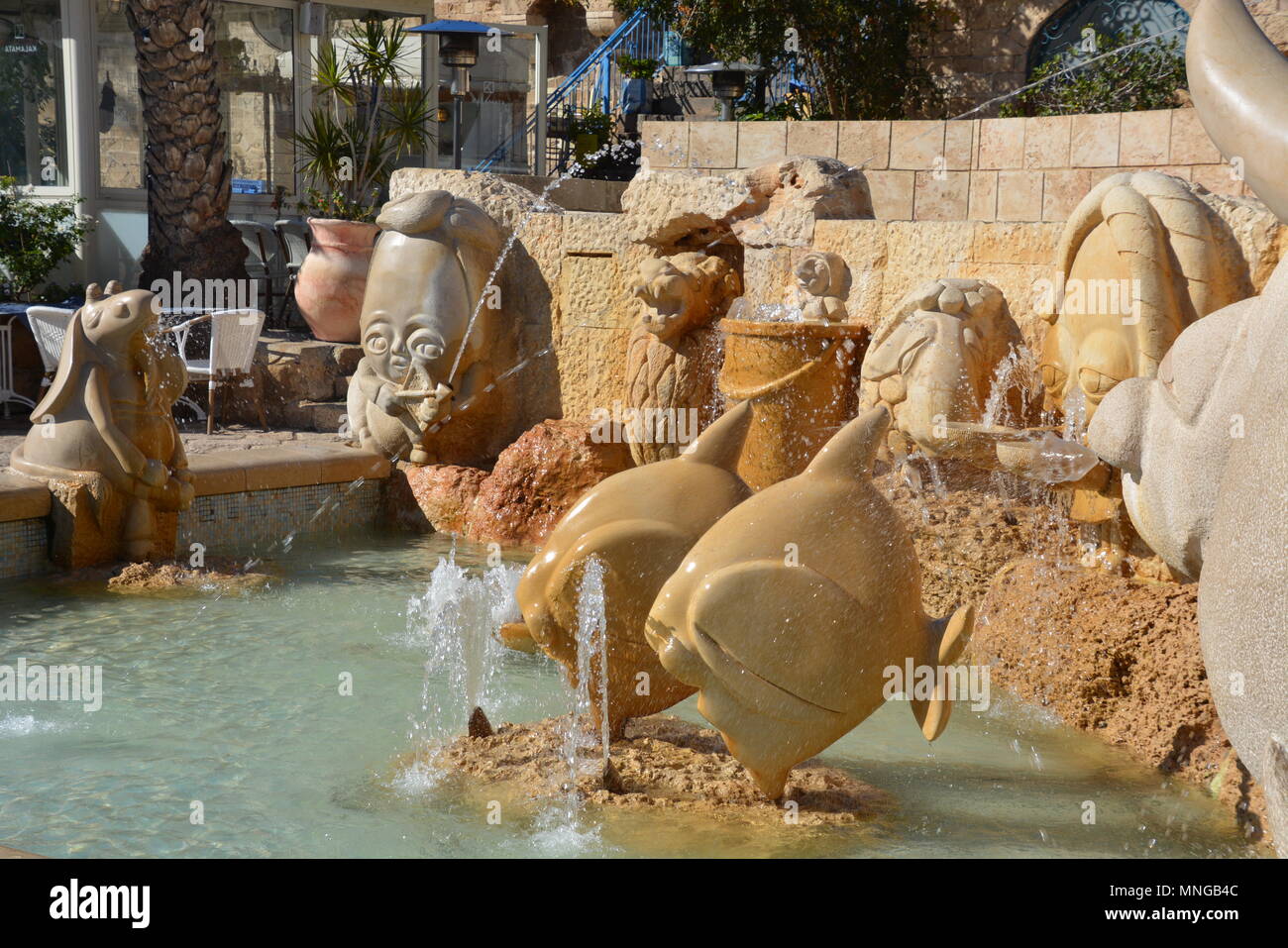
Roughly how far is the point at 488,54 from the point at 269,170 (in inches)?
245

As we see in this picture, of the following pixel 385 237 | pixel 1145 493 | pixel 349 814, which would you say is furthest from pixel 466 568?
pixel 1145 493

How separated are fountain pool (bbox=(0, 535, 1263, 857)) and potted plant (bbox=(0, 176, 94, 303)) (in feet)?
21.3

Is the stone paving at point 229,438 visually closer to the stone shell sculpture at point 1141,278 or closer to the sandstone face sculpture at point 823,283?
the sandstone face sculpture at point 823,283

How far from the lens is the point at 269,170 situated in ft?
50.4

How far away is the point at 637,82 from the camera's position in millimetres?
17625

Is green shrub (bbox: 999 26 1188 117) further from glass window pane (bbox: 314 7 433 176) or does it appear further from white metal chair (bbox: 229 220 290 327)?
white metal chair (bbox: 229 220 290 327)

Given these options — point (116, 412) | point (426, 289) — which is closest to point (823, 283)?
point (426, 289)

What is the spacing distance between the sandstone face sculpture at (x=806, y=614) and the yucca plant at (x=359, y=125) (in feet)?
33.7

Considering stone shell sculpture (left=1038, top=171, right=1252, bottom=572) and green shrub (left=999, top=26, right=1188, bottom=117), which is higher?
green shrub (left=999, top=26, right=1188, bottom=117)

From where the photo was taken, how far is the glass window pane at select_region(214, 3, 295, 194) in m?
14.9

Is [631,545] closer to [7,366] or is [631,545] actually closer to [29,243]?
[7,366]

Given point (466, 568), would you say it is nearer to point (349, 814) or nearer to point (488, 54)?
A: point (349, 814)

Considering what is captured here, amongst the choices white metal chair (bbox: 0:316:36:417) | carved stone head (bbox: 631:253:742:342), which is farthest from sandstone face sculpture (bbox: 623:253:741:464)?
white metal chair (bbox: 0:316:36:417)

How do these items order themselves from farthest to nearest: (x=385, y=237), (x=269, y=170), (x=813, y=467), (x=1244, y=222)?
(x=269, y=170) → (x=385, y=237) → (x=1244, y=222) → (x=813, y=467)
